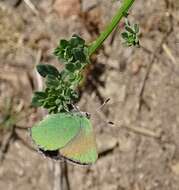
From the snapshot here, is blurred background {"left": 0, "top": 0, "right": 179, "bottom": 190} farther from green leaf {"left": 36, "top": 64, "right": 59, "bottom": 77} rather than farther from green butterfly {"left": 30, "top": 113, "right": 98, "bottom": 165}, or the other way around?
green butterfly {"left": 30, "top": 113, "right": 98, "bottom": 165}

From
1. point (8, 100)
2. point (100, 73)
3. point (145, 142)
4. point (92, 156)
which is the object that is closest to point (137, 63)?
point (100, 73)

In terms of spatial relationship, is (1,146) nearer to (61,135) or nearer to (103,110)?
(103,110)

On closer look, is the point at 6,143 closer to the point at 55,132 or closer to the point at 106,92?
the point at 106,92

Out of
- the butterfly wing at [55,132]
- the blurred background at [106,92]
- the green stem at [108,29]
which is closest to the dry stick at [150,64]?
the blurred background at [106,92]

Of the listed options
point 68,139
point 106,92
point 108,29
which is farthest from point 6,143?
point 68,139

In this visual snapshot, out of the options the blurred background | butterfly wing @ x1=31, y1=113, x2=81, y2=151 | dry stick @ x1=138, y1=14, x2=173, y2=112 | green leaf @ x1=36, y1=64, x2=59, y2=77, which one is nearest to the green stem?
green leaf @ x1=36, y1=64, x2=59, y2=77

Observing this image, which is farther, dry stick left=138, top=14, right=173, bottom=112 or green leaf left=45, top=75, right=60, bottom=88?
dry stick left=138, top=14, right=173, bottom=112
